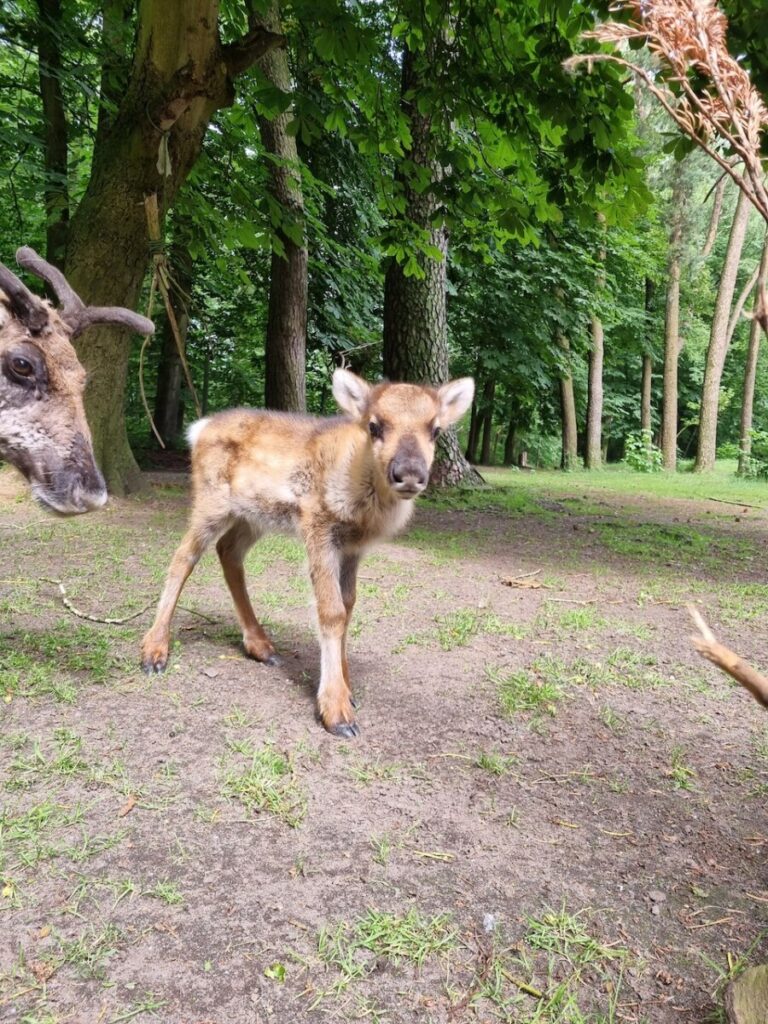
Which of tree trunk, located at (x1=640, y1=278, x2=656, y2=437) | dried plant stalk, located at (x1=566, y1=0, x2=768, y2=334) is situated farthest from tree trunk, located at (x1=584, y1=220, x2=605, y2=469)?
dried plant stalk, located at (x1=566, y1=0, x2=768, y2=334)

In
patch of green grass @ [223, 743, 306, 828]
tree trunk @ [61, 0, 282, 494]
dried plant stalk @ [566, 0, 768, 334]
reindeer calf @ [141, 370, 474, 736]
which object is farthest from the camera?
tree trunk @ [61, 0, 282, 494]

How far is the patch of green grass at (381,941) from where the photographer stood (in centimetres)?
200

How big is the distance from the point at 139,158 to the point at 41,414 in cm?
488

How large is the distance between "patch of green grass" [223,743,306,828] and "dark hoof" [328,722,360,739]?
32cm

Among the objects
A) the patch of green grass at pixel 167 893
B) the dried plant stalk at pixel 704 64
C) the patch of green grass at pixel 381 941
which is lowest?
the patch of green grass at pixel 381 941

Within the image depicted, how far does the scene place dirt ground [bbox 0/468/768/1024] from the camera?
6.40ft

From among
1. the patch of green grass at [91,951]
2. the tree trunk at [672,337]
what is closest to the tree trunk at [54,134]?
the patch of green grass at [91,951]

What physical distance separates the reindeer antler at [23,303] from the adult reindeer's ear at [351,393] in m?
1.46

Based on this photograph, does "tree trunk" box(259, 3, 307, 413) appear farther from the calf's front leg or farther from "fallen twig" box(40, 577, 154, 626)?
the calf's front leg

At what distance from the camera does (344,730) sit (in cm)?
339

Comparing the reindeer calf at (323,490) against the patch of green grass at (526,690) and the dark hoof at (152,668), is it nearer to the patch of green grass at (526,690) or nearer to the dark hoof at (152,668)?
the dark hoof at (152,668)

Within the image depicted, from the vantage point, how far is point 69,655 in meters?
4.01

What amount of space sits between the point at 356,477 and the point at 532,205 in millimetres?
5918

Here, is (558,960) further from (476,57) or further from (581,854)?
(476,57)
